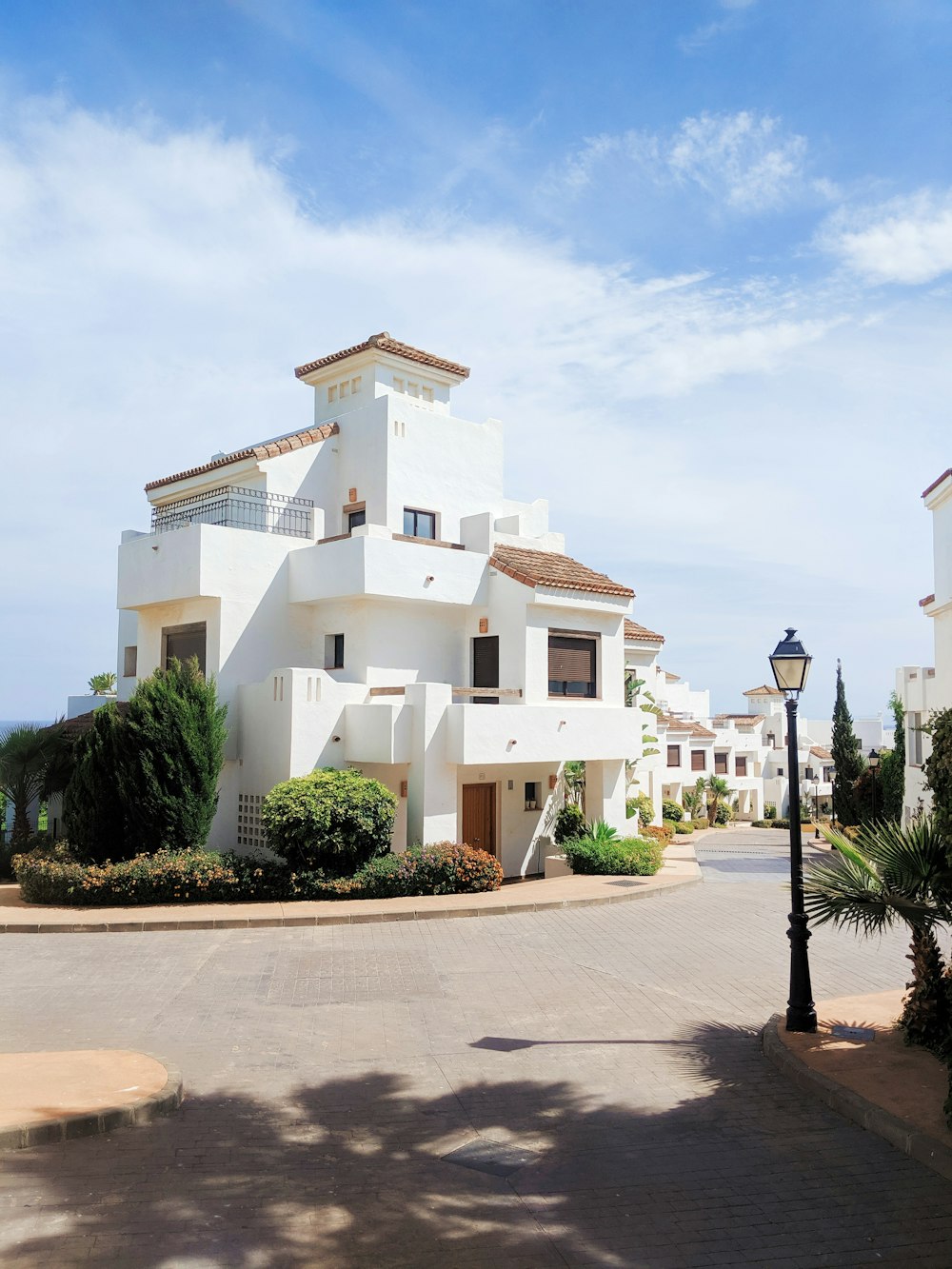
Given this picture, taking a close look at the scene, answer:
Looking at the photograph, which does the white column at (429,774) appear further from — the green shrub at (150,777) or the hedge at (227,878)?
the green shrub at (150,777)

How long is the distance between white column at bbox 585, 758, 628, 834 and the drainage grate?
53.7ft

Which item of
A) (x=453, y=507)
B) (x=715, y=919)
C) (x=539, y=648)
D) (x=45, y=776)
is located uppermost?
(x=453, y=507)

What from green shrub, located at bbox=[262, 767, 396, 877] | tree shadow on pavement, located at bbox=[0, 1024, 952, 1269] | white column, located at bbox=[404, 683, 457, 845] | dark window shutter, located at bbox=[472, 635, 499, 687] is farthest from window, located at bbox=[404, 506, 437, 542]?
tree shadow on pavement, located at bbox=[0, 1024, 952, 1269]

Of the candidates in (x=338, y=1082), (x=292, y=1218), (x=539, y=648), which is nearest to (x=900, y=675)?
(x=539, y=648)

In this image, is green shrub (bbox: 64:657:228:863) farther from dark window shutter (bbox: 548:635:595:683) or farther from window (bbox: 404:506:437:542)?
dark window shutter (bbox: 548:635:595:683)

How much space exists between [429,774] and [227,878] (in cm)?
432

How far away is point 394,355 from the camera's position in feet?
83.1

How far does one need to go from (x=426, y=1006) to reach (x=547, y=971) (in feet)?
7.78

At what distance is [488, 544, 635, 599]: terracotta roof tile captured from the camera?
887 inches

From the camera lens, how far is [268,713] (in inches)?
796

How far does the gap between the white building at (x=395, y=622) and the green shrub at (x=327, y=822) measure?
1075 millimetres

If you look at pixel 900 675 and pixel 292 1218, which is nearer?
pixel 292 1218

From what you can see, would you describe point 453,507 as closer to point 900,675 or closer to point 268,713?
point 268,713

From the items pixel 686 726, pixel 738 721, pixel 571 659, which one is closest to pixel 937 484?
pixel 571 659
